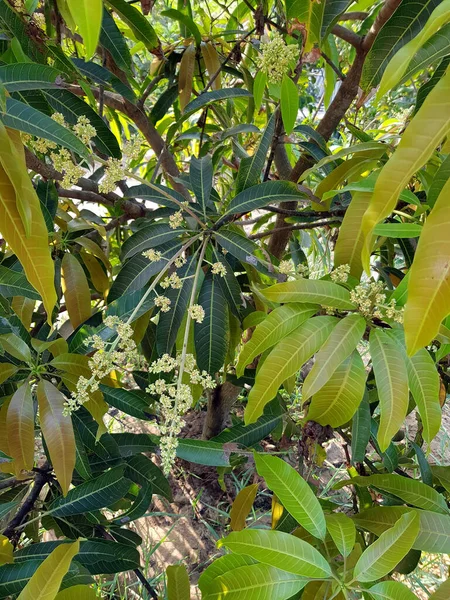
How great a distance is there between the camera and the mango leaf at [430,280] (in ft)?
1.12

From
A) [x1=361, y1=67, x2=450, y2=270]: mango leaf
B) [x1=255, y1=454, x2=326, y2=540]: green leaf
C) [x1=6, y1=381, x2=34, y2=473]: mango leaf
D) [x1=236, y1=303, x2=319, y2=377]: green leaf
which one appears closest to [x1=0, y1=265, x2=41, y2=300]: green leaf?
[x1=6, y1=381, x2=34, y2=473]: mango leaf

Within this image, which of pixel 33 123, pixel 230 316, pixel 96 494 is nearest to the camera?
pixel 33 123

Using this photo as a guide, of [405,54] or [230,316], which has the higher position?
[405,54]

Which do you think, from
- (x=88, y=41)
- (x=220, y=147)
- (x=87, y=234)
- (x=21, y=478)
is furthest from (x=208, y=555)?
(x=88, y=41)

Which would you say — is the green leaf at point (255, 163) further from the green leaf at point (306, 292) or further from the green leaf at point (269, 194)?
the green leaf at point (306, 292)

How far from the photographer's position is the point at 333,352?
2.13 feet

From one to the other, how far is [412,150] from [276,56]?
0.53 meters

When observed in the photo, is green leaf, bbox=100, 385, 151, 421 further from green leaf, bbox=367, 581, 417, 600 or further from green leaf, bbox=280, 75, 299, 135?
green leaf, bbox=280, 75, 299, 135

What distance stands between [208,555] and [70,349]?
1.29 meters

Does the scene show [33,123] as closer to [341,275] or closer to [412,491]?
[341,275]

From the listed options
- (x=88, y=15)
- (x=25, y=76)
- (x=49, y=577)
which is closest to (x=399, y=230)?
(x=88, y=15)

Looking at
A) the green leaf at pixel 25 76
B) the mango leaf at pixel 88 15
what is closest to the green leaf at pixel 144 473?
the green leaf at pixel 25 76

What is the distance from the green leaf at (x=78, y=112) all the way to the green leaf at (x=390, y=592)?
0.93 metres

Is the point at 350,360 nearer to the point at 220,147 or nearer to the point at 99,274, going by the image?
the point at 99,274
